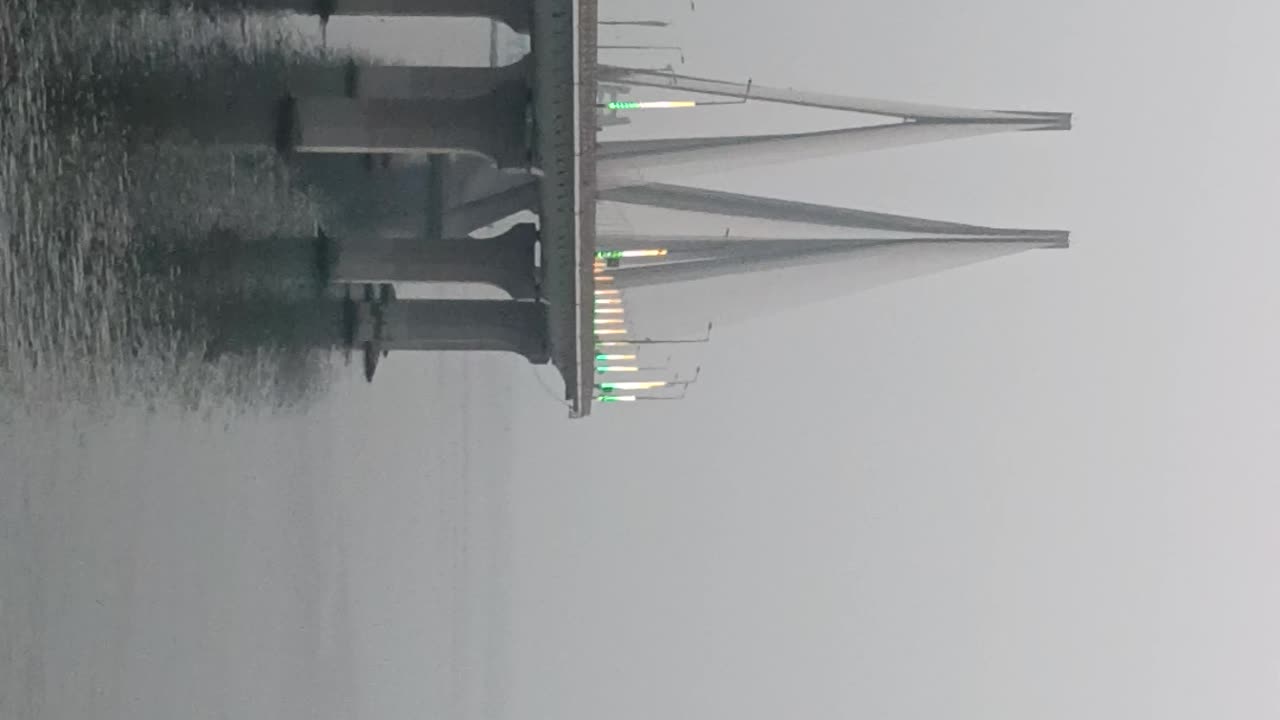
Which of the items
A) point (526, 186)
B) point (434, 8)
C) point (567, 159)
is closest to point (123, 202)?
point (567, 159)

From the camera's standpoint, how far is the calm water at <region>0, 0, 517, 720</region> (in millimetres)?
7039

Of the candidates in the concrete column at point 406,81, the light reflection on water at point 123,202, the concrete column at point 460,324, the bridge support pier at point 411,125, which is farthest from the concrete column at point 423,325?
the concrete column at point 406,81

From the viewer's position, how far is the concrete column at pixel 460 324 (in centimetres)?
1316

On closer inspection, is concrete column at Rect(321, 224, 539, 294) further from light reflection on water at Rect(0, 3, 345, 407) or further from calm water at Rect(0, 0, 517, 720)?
light reflection on water at Rect(0, 3, 345, 407)

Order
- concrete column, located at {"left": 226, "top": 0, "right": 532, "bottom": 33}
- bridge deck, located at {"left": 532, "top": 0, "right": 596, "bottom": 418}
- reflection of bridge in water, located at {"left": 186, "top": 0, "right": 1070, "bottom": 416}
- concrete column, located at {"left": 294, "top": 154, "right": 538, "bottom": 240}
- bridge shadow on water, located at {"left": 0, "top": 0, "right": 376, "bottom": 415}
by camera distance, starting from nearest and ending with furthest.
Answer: bridge shadow on water, located at {"left": 0, "top": 0, "right": 376, "bottom": 415} → bridge deck, located at {"left": 532, "top": 0, "right": 596, "bottom": 418} → reflection of bridge in water, located at {"left": 186, "top": 0, "right": 1070, "bottom": 416} → concrete column, located at {"left": 226, "top": 0, "right": 532, "bottom": 33} → concrete column, located at {"left": 294, "top": 154, "right": 538, "bottom": 240}

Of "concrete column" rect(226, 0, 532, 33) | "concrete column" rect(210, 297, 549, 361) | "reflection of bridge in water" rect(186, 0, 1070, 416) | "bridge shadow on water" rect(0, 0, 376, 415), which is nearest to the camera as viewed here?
"bridge shadow on water" rect(0, 0, 376, 415)

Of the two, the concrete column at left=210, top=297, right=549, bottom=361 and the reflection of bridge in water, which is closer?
the reflection of bridge in water

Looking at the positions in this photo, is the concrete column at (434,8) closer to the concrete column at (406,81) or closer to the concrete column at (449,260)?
the concrete column at (406,81)

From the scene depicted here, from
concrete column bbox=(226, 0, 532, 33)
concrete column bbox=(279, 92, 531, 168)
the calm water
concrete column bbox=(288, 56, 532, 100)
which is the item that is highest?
concrete column bbox=(226, 0, 532, 33)

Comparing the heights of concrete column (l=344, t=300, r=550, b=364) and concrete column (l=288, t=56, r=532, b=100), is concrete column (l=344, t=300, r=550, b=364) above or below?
below

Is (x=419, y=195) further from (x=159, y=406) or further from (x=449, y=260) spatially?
(x=159, y=406)

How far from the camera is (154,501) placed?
8.70 m

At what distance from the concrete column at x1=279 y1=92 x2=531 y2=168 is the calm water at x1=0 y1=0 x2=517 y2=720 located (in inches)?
14.4

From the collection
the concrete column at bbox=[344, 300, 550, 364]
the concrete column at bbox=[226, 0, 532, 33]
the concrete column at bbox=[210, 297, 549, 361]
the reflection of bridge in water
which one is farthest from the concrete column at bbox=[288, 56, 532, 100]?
the concrete column at bbox=[344, 300, 550, 364]
